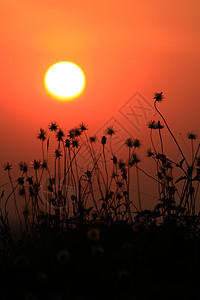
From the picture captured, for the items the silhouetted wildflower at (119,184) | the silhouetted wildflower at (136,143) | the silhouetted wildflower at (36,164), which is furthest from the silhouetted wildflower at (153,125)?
the silhouetted wildflower at (36,164)

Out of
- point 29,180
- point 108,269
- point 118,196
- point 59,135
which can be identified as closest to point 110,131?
point 59,135

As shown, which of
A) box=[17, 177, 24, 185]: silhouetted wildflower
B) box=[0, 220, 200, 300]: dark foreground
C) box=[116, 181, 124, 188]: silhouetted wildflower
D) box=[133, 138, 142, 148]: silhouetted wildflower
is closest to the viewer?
box=[0, 220, 200, 300]: dark foreground

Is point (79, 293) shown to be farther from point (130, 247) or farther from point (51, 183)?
point (51, 183)

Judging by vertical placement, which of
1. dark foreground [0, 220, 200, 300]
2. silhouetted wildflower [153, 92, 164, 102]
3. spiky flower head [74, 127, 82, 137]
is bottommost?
dark foreground [0, 220, 200, 300]

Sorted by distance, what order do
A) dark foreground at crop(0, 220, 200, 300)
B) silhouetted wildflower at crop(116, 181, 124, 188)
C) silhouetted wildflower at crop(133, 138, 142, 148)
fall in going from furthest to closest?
silhouetted wildflower at crop(116, 181, 124, 188)
silhouetted wildflower at crop(133, 138, 142, 148)
dark foreground at crop(0, 220, 200, 300)

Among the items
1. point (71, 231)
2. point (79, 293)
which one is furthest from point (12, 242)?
point (79, 293)

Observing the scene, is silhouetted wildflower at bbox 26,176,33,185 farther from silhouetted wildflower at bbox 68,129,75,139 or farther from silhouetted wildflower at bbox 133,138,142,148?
silhouetted wildflower at bbox 133,138,142,148

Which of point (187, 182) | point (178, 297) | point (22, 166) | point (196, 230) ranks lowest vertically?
point (178, 297)

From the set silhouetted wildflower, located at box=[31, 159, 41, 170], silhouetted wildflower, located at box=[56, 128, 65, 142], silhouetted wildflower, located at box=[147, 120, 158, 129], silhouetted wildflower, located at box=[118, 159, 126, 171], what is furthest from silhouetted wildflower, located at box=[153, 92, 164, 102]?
silhouetted wildflower, located at box=[31, 159, 41, 170]

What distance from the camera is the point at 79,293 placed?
281 cm

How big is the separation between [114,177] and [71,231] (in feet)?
4.03

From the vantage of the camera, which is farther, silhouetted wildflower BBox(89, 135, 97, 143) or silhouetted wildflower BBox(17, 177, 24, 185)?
silhouetted wildflower BBox(89, 135, 97, 143)

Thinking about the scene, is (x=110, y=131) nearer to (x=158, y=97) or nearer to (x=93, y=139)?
(x=93, y=139)

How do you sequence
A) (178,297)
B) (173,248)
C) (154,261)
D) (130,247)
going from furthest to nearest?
(173,248) < (154,261) < (130,247) < (178,297)
